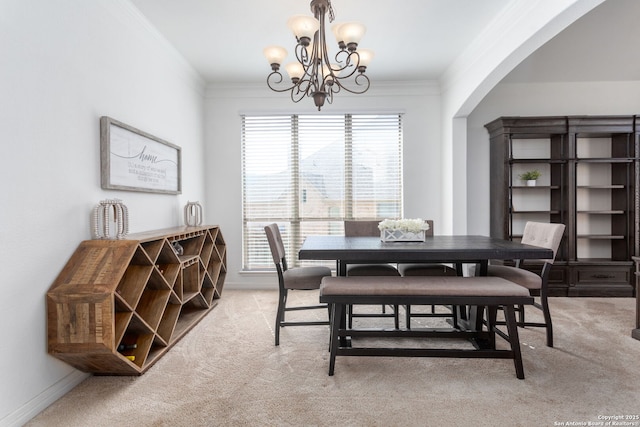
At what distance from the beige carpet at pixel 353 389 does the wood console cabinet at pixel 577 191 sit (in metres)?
1.48

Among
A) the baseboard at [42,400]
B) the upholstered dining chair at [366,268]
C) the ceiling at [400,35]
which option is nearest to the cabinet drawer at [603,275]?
the ceiling at [400,35]

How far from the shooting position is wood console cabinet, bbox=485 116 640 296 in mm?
4051

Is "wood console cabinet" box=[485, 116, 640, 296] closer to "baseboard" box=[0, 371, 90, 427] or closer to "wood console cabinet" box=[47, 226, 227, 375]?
"wood console cabinet" box=[47, 226, 227, 375]

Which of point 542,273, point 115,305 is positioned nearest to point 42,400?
point 115,305

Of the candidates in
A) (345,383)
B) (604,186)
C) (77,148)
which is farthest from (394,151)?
(77,148)

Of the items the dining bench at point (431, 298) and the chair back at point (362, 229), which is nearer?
the dining bench at point (431, 298)

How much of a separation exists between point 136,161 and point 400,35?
2.63 m

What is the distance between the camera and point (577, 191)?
438cm

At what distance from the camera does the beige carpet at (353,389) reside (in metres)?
1.79

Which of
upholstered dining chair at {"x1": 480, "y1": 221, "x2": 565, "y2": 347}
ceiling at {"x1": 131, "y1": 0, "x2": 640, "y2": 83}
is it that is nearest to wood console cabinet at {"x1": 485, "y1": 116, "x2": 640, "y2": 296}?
ceiling at {"x1": 131, "y1": 0, "x2": 640, "y2": 83}

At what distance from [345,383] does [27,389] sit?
1.69 metres

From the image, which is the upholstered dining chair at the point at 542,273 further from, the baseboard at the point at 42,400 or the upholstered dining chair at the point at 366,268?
the baseboard at the point at 42,400

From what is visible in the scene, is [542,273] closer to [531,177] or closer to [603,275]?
[531,177]

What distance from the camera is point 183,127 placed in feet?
12.8
